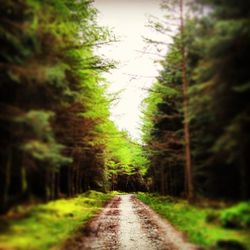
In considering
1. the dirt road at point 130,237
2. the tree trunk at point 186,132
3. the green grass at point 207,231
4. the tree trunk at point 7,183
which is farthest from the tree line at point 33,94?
the green grass at point 207,231

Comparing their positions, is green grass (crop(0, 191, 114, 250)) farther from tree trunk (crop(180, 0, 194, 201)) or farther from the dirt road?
tree trunk (crop(180, 0, 194, 201))

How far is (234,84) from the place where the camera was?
841 cm

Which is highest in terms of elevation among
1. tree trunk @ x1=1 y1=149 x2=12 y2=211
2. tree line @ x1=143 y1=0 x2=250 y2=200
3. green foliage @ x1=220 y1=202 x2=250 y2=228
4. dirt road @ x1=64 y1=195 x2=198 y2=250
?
tree line @ x1=143 y1=0 x2=250 y2=200

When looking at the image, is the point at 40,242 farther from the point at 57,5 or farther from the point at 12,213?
the point at 57,5

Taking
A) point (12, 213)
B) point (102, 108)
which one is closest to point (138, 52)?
point (102, 108)

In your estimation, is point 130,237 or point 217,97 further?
point 130,237

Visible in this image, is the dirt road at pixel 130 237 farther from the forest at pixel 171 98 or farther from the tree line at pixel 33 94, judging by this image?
the tree line at pixel 33 94

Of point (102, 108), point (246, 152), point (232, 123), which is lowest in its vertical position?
point (246, 152)

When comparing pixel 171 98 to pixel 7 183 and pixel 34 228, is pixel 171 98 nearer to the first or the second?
pixel 7 183

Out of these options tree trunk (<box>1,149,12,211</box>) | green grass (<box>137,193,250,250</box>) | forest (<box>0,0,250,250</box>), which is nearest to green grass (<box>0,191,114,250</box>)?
forest (<box>0,0,250,250</box>)

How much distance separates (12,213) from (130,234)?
26.4ft

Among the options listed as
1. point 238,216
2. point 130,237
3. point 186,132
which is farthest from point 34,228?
point 130,237

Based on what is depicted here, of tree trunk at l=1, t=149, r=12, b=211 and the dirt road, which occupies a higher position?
tree trunk at l=1, t=149, r=12, b=211

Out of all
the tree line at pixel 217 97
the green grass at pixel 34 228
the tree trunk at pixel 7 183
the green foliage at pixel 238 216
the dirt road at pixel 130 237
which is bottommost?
the dirt road at pixel 130 237
